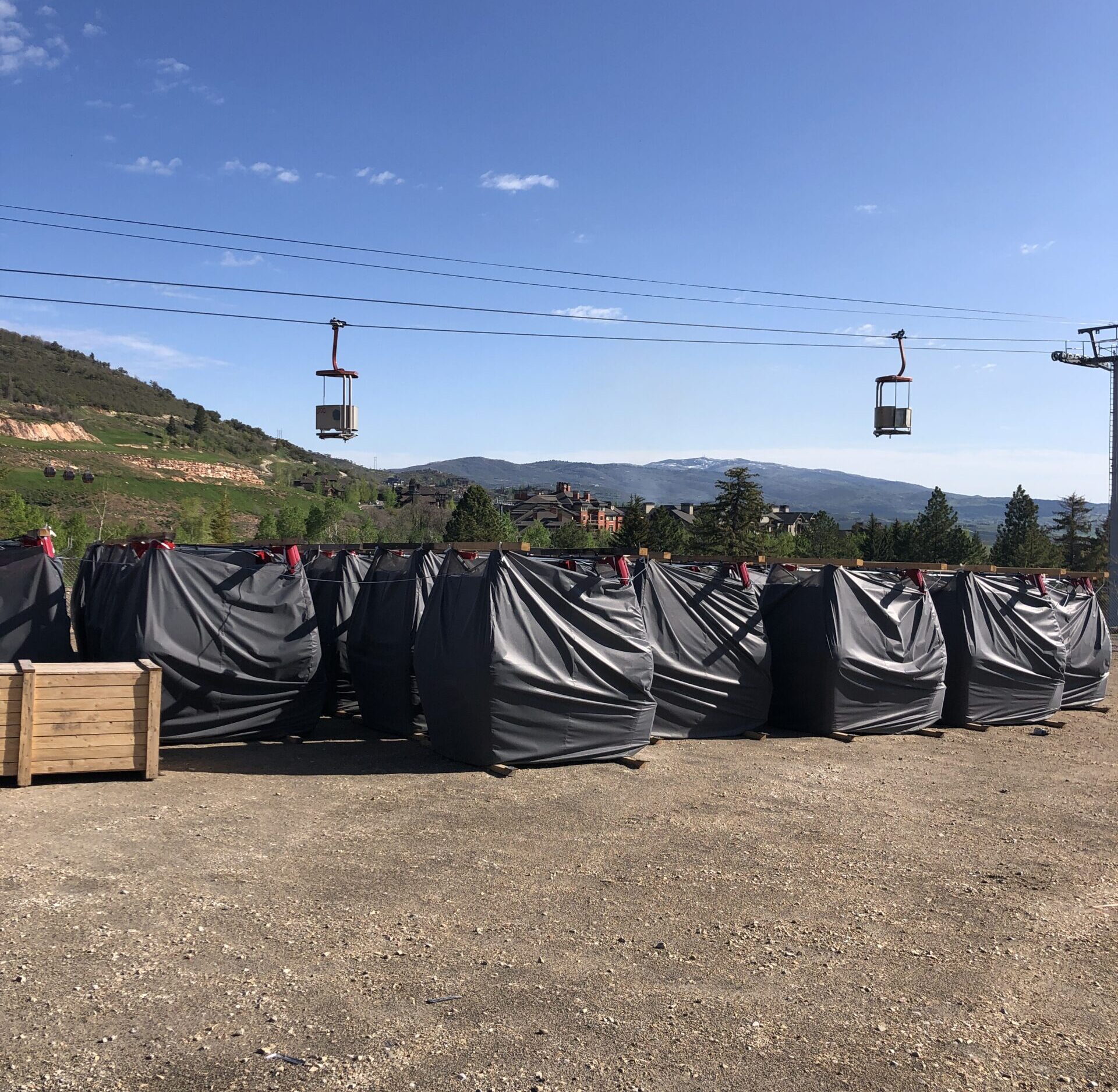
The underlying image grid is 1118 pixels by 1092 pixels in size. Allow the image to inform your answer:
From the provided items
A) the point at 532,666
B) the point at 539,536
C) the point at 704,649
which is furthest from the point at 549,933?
the point at 539,536

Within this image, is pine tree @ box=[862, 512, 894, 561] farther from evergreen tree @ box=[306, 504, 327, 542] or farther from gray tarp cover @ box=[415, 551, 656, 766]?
gray tarp cover @ box=[415, 551, 656, 766]

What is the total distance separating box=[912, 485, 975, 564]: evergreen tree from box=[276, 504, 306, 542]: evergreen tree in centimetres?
4562

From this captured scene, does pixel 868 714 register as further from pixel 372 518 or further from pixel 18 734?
pixel 372 518

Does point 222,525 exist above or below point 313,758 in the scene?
above

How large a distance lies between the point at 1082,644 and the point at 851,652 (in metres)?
5.98

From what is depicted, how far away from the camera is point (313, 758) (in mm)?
10180

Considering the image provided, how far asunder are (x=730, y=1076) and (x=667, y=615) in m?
7.64

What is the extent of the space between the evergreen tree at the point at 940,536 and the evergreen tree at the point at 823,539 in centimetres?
892

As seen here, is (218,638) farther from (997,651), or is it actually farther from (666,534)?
(666,534)

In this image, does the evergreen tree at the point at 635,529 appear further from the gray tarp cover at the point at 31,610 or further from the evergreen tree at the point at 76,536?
the gray tarp cover at the point at 31,610

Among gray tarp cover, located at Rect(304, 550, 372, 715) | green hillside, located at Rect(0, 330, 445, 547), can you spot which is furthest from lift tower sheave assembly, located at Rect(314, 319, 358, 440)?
green hillside, located at Rect(0, 330, 445, 547)

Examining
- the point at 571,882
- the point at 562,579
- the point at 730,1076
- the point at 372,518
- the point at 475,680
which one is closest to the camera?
the point at 730,1076

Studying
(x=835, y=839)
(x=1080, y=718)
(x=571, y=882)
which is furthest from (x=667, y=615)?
(x=1080, y=718)

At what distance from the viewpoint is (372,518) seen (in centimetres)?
9731
